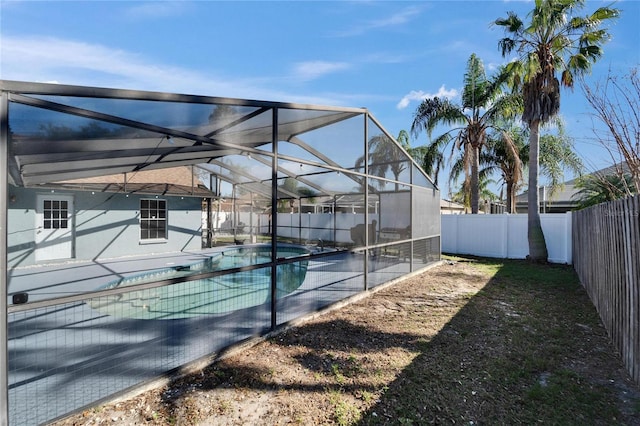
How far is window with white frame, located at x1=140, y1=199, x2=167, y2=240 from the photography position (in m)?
12.6

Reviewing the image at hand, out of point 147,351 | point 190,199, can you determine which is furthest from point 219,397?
point 190,199

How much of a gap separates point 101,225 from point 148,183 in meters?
2.18

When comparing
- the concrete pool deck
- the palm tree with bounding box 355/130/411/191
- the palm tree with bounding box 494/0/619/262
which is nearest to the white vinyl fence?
the palm tree with bounding box 494/0/619/262

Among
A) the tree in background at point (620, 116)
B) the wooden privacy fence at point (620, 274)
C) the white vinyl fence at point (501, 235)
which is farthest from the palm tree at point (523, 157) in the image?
the wooden privacy fence at point (620, 274)

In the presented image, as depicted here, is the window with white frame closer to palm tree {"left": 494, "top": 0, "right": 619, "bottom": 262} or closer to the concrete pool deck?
the concrete pool deck

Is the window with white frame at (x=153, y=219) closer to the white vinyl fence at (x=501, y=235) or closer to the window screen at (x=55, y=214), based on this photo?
the window screen at (x=55, y=214)

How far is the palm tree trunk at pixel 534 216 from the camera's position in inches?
421

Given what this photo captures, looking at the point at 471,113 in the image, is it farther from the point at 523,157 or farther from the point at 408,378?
the point at 408,378

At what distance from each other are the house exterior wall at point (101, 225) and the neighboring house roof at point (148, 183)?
52 cm

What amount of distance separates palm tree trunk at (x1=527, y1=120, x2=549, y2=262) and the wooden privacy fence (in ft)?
18.2

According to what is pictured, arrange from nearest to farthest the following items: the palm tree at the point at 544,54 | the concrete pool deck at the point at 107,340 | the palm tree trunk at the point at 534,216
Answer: the concrete pool deck at the point at 107,340
the palm tree at the point at 544,54
the palm tree trunk at the point at 534,216

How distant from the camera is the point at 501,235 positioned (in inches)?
480

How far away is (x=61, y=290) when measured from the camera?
6.54 m

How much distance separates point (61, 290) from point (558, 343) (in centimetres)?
890
